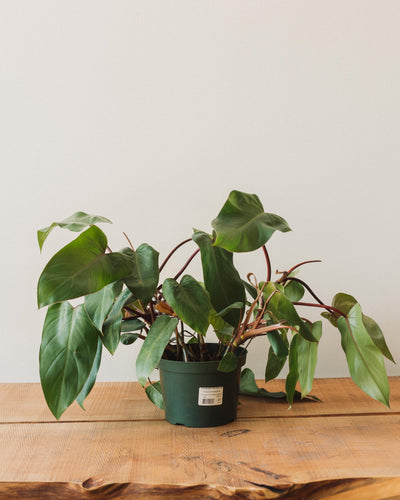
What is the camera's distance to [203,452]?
90 cm

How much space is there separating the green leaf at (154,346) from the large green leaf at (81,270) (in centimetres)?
13

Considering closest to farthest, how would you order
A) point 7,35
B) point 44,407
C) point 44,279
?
point 44,279, point 44,407, point 7,35

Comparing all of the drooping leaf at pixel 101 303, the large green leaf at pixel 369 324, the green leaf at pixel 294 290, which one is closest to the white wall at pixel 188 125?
the green leaf at pixel 294 290

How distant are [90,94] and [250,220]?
0.66 metres

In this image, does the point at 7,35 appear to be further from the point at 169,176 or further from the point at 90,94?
the point at 169,176

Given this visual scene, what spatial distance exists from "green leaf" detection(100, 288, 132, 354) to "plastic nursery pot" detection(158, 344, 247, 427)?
5.3 inches

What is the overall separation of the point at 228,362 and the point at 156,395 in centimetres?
20

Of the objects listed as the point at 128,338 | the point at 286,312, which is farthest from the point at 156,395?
the point at 286,312

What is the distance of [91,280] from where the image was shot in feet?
2.67

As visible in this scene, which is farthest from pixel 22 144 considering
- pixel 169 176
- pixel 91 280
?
pixel 91 280

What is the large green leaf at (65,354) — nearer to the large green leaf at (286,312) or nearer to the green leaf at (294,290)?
the large green leaf at (286,312)

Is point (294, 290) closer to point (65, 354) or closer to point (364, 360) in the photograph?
point (364, 360)

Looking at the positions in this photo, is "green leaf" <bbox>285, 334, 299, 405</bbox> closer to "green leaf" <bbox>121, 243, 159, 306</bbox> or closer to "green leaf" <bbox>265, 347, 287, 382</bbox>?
"green leaf" <bbox>265, 347, 287, 382</bbox>

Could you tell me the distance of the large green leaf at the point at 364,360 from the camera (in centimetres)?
90
